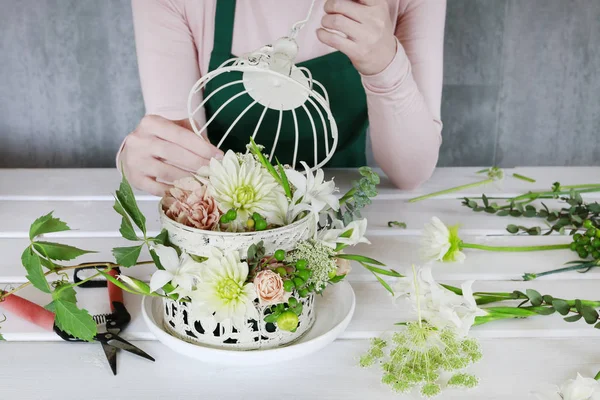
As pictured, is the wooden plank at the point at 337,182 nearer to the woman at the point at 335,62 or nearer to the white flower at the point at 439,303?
the woman at the point at 335,62

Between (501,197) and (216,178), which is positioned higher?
(216,178)

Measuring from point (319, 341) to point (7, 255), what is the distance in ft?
1.66

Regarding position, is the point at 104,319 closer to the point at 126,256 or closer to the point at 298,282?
the point at 126,256

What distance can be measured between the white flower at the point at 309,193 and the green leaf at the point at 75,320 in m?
0.22

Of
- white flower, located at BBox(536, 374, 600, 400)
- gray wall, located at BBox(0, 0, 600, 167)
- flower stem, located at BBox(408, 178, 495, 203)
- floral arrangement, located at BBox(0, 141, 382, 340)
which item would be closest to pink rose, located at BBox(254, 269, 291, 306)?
floral arrangement, located at BBox(0, 141, 382, 340)

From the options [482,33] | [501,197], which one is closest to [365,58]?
[501,197]

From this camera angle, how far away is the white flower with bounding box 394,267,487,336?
573 mm

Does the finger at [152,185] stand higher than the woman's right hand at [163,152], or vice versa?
the woman's right hand at [163,152]

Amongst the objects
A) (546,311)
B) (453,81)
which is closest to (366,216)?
(546,311)

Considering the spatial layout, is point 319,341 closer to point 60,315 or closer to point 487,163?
point 60,315

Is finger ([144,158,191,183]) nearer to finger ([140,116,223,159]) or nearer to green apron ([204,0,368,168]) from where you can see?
finger ([140,116,223,159])

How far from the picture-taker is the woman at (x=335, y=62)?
0.93 metres

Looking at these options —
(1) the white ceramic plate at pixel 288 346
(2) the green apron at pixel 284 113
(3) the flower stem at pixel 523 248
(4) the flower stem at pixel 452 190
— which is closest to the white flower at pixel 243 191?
(1) the white ceramic plate at pixel 288 346

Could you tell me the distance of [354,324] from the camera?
2.23 ft
